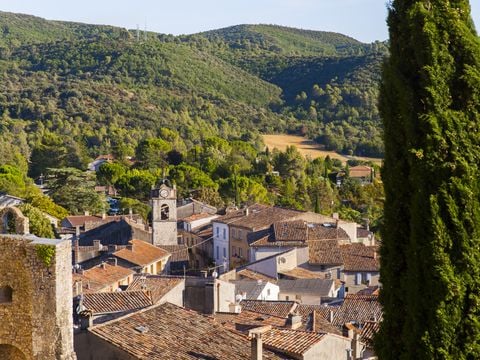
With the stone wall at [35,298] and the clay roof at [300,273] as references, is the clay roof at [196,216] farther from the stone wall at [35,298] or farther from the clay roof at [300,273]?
the stone wall at [35,298]

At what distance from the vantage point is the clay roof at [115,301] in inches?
837

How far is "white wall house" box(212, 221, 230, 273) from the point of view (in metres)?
53.5

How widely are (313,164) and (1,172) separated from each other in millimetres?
37600

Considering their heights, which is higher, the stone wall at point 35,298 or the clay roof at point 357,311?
the stone wall at point 35,298

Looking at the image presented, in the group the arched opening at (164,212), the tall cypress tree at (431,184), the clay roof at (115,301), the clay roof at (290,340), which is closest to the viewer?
the tall cypress tree at (431,184)

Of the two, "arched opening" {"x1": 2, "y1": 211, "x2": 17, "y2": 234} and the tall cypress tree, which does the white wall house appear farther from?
the tall cypress tree

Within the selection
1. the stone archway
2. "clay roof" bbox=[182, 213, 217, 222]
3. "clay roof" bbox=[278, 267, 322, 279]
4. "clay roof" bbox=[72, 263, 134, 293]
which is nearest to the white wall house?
"clay roof" bbox=[182, 213, 217, 222]

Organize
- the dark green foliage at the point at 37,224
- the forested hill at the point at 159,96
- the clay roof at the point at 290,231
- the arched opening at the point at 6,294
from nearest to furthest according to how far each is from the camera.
→ the arched opening at the point at 6,294 → the dark green foliage at the point at 37,224 → the clay roof at the point at 290,231 → the forested hill at the point at 159,96

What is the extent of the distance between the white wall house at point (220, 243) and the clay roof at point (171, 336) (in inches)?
1346

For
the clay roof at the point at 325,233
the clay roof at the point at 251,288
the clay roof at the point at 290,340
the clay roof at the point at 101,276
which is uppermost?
the clay roof at the point at 290,340

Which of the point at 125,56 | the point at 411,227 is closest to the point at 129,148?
the point at 125,56

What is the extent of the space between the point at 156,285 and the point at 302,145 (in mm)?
99220

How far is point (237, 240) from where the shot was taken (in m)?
51.8

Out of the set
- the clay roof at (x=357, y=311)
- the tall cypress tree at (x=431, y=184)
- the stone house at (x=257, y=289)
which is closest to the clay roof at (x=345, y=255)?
the stone house at (x=257, y=289)
